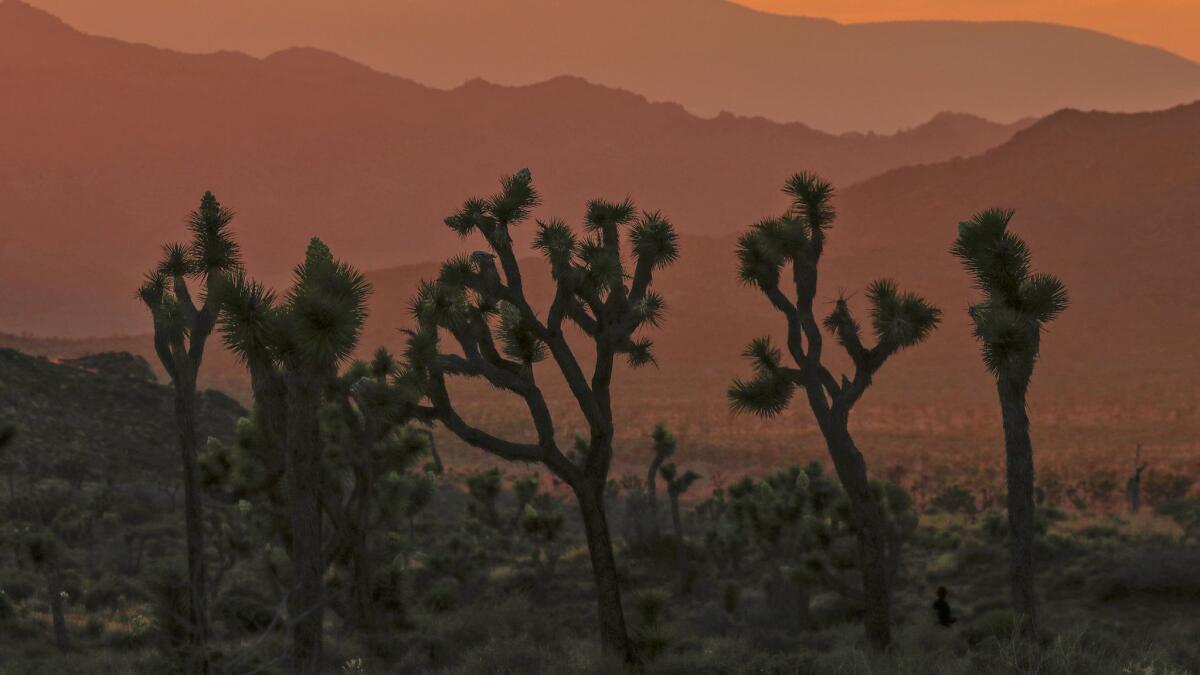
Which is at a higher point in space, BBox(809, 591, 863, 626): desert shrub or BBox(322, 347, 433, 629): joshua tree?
BBox(322, 347, 433, 629): joshua tree

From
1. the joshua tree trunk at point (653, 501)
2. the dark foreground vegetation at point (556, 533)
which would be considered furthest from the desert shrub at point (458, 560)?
the joshua tree trunk at point (653, 501)

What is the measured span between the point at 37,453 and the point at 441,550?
19.2 m

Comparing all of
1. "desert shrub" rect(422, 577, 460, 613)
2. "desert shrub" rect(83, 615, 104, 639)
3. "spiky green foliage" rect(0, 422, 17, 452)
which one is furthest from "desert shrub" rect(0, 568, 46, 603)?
"desert shrub" rect(422, 577, 460, 613)

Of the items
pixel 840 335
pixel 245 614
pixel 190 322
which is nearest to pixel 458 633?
pixel 245 614

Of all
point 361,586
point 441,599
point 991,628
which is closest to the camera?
point 991,628

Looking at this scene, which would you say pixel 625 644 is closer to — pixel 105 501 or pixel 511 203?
pixel 511 203

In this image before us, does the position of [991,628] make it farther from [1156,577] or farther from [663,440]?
[663,440]

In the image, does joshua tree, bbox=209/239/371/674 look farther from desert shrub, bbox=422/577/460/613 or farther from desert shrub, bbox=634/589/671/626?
desert shrub, bbox=422/577/460/613

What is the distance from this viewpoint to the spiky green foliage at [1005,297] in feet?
51.4

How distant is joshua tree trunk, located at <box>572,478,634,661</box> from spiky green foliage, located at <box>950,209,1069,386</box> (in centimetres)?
573

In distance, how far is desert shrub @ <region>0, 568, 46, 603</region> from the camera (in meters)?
26.0

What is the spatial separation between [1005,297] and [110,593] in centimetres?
2125

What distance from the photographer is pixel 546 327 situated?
52.1 ft

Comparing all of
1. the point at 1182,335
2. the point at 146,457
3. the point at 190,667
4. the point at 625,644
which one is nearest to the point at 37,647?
the point at 190,667
